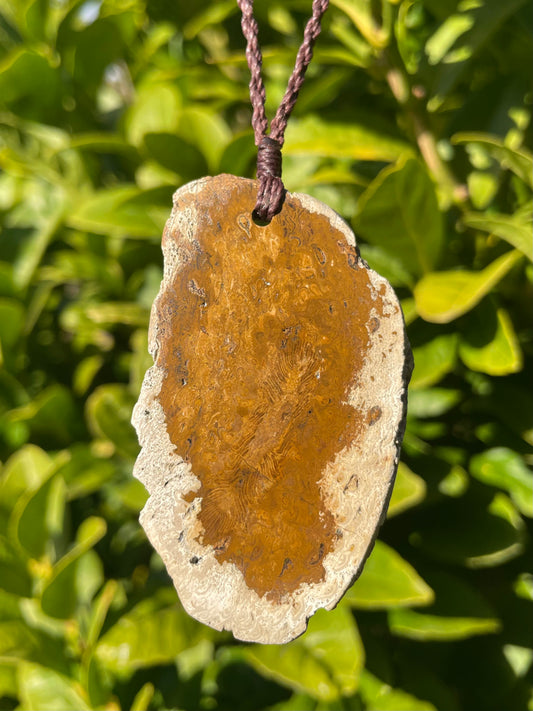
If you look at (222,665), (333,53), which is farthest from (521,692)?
(333,53)

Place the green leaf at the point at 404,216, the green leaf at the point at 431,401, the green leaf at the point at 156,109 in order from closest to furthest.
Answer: the green leaf at the point at 404,216, the green leaf at the point at 431,401, the green leaf at the point at 156,109

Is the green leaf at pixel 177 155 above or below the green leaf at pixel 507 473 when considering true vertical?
above

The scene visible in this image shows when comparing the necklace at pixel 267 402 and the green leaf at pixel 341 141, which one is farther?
the green leaf at pixel 341 141

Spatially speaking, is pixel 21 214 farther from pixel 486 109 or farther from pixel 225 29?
pixel 486 109

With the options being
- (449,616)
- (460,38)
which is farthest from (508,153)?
(449,616)

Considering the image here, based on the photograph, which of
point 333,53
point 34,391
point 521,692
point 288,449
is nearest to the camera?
point 288,449

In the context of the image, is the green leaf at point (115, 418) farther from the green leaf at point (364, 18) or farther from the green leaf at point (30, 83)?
the green leaf at point (364, 18)

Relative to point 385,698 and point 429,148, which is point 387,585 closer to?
point 385,698

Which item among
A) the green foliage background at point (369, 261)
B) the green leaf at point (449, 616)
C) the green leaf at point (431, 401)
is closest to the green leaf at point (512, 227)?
the green foliage background at point (369, 261)

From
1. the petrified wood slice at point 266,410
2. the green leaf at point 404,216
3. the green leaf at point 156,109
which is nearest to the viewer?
the petrified wood slice at point 266,410
